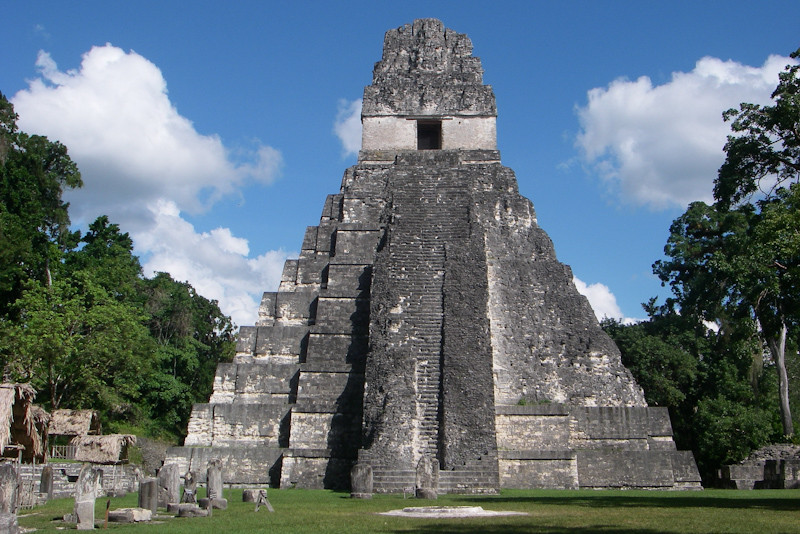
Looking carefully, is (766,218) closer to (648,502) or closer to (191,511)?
(648,502)

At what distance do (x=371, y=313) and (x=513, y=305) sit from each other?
3.76 metres

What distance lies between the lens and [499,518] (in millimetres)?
8617

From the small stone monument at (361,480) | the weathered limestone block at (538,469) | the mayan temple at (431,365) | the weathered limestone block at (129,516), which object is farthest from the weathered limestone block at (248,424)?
the weathered limestone block at (129,516)

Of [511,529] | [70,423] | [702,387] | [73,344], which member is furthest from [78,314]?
[702,387]

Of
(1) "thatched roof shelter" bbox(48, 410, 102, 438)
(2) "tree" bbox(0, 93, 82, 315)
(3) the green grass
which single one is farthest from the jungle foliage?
(2) "tree" bbox(0, 93, 82, 315)

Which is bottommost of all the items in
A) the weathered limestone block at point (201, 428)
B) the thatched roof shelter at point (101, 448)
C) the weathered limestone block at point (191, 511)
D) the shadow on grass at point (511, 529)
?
the shadow on grass at point (511, 529)

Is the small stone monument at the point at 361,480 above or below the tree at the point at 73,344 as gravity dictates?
below

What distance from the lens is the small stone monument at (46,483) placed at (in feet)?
40.9

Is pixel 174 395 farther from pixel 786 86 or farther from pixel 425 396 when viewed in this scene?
pixel 786 86

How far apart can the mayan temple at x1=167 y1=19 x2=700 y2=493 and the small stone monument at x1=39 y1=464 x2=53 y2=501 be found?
3732mm

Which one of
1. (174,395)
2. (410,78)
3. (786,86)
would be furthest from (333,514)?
(174,395)

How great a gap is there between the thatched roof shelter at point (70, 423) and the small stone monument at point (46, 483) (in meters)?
4.50

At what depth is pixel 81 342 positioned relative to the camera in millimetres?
21781

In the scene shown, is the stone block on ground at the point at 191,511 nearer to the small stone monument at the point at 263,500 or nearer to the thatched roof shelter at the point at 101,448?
the small stone monument at the point at 263,500
